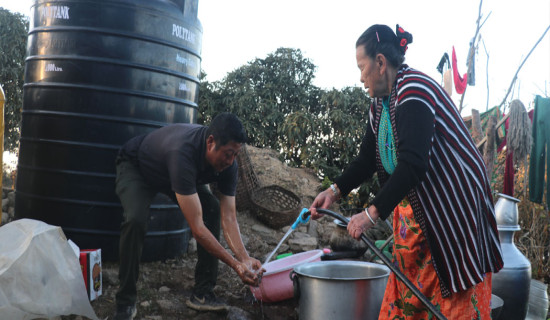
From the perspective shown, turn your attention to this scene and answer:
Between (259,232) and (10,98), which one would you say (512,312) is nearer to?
(259,232)

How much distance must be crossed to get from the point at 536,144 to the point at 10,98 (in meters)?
9.54

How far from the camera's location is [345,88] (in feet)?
28.5

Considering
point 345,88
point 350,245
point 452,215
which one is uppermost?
point 345,88

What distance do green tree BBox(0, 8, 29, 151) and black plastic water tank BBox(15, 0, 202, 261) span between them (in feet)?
20.6

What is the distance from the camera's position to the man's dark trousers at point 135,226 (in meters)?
2.69

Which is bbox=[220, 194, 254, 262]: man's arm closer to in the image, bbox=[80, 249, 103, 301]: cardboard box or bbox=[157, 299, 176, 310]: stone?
bbox=[157, 299, 176, 310]: stone

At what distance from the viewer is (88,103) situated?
342 cm

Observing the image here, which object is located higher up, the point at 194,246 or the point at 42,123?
Answer: the point at 42,123

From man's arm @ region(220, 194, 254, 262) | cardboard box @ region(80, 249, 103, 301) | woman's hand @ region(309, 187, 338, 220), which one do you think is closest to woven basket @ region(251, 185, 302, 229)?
man's arm @ region(220, 194, 254, 262)

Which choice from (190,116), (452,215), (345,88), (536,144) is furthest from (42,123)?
(345,88)

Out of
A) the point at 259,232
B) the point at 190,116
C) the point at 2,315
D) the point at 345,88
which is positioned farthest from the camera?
the point at 345,88

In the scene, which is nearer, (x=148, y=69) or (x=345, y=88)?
(x=148, y=69)

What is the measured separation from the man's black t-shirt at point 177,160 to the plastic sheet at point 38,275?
2.21 ft

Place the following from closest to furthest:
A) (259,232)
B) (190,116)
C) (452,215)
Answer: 1. (452,215)
2. (190,116)
3. (259,232)
